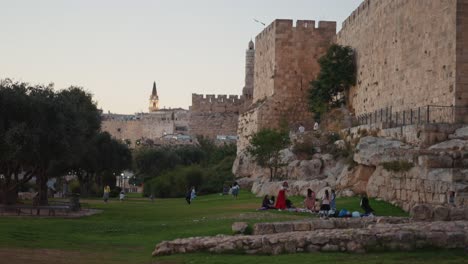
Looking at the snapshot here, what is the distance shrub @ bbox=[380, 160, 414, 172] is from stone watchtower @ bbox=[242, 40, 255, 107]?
40.3 m

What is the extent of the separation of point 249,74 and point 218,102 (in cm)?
456

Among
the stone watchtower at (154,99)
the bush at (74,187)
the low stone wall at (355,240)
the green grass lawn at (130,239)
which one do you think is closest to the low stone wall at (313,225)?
the low stone wall at (355,240)

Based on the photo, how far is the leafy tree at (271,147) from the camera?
3834 cm

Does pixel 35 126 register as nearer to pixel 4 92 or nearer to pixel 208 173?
pixel 4 92

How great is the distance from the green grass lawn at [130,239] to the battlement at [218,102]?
4152 centimetres

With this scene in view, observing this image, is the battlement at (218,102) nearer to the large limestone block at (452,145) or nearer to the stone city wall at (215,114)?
the stone city wall at (215,114)

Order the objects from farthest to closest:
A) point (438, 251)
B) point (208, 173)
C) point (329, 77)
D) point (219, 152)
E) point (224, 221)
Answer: point (219, 152) < point (208, 173) < point (329, 77) < point (224, 221) < point (438, 251)

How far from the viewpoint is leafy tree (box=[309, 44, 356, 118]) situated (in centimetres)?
4038

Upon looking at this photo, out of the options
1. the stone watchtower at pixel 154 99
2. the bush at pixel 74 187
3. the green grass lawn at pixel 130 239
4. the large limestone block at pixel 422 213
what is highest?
the stone watchtower at pixel 154 99

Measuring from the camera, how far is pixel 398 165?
75.7 ft

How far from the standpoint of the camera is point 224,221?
21125 mm

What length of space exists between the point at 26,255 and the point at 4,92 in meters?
13.3

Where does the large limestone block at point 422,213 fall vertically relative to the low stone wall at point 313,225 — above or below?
above

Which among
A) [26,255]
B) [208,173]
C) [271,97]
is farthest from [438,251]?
[208,173]
